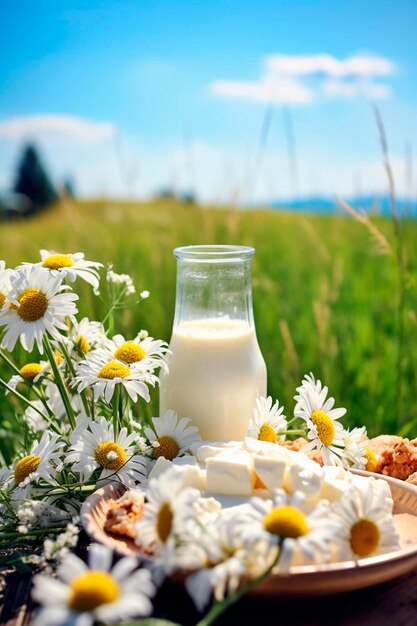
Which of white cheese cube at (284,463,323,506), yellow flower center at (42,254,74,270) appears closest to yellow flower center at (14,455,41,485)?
yellow flower center at (42,254,74,270)

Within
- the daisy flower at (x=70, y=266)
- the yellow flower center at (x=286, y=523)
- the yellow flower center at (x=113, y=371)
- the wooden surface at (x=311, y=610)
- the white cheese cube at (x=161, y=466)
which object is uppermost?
the daisy flower at (x=70, y=266)

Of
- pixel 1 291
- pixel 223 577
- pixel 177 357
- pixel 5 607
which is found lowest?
pixel 5 607

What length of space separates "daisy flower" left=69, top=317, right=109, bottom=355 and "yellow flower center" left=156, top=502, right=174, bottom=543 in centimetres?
52

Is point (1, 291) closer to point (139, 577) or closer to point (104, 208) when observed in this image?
point (139, 577)

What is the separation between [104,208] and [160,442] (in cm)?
380

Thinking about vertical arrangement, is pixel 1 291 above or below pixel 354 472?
above

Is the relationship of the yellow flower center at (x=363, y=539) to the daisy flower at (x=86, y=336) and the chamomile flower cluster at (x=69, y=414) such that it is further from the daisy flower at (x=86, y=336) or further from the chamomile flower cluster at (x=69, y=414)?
the daisy flower at (x=86, y=336)

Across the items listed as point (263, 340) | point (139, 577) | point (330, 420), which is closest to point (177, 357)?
point (330, 420)

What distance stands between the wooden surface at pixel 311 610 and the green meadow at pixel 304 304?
2.71 ft

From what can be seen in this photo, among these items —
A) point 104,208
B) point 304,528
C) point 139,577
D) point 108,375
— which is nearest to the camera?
point 139,577

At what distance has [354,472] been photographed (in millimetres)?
1236

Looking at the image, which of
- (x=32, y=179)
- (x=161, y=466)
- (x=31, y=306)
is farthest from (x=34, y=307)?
(x=32, y=179)

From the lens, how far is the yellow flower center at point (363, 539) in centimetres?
92

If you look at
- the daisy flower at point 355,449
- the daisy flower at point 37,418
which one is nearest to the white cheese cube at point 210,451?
the daisy flower at point 355,449
